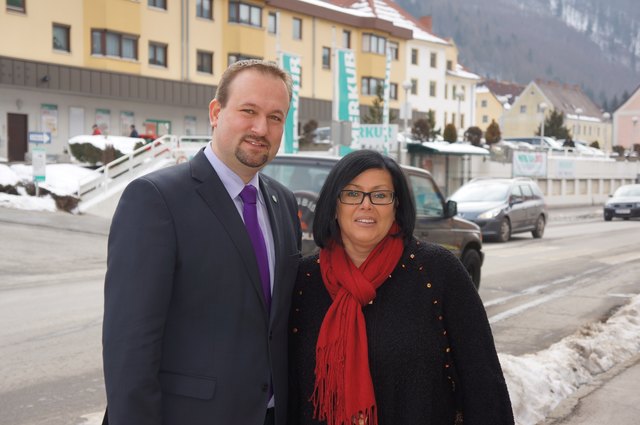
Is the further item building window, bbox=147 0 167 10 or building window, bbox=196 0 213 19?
building window, bbox=196 0 213 19

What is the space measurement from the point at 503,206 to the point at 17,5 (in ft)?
79.0

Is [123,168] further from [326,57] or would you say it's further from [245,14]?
[326,57]

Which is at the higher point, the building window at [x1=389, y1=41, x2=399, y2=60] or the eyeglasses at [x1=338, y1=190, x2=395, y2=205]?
the building window at [x1=389, y1=41, x2=399, y2=60]

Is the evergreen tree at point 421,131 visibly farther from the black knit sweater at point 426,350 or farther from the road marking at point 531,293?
the black knit sweater at point 426,350

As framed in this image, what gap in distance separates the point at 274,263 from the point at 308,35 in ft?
158

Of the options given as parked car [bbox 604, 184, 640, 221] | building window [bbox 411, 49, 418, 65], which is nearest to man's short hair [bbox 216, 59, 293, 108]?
Result: parked car [bbox 604, 184, 640, 221]

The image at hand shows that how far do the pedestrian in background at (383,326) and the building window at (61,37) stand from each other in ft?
117

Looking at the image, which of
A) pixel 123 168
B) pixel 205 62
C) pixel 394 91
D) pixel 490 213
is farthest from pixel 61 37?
pixel 394 91

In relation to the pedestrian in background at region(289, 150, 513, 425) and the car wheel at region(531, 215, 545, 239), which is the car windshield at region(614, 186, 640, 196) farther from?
the pedestrian in background at region(289, 150, 513, 425)

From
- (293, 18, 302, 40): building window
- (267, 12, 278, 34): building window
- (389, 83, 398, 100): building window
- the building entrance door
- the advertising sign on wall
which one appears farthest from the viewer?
(389, 83, 398, 100): building window

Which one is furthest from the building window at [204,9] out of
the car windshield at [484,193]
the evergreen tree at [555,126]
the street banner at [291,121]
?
the evergreen tree at [555,126]

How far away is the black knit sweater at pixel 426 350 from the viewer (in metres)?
2.82

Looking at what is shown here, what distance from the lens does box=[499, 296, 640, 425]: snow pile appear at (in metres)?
5.37

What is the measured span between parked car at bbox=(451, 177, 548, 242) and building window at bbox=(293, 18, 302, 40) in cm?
2798
